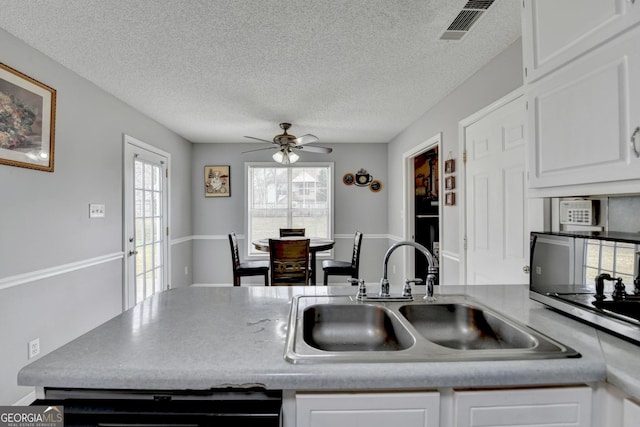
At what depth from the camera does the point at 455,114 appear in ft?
9.32

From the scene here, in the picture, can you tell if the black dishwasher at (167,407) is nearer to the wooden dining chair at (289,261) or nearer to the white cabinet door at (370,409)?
the white cabinet door at (370,409)

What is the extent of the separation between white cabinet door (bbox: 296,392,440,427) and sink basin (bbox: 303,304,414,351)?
1.28ft

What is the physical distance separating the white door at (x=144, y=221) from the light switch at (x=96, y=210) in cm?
34

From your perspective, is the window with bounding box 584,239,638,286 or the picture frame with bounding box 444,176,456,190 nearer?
Result: the window with bounding box 584,239,638,286

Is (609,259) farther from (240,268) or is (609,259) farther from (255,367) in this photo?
(240,268)

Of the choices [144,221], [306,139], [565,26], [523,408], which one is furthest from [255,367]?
[144,221]

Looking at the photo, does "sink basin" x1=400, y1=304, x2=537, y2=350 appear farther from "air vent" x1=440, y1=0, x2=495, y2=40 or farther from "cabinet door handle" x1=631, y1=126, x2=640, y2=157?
"air vent" x1=440, y1=0, x2=495, y2=40

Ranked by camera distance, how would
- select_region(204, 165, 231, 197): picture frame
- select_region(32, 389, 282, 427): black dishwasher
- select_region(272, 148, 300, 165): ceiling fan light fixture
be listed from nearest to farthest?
1. select_region(32, 389, 282, 427): black dishwasher
2. select_region(272, 148, 300, 165): ceiling fan light fixture
3. select_region(204, 165, 231, 197): picture frame

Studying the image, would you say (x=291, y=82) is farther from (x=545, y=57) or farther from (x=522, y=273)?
(x=522, y=273)

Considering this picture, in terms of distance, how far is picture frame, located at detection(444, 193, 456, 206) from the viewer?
289 centimetres

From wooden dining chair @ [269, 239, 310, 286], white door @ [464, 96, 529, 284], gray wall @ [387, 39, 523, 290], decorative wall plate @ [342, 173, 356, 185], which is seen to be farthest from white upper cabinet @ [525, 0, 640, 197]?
decorative wall plate @ [342, 173, 356, 185]

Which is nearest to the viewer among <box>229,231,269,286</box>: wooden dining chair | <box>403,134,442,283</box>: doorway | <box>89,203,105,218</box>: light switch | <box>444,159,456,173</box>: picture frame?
<box>89,203,105,218</box>: light switch

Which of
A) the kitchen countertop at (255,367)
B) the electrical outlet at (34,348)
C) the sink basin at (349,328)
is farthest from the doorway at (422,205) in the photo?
the electrical outlet at (34,348)

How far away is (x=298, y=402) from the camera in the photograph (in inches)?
31.0
